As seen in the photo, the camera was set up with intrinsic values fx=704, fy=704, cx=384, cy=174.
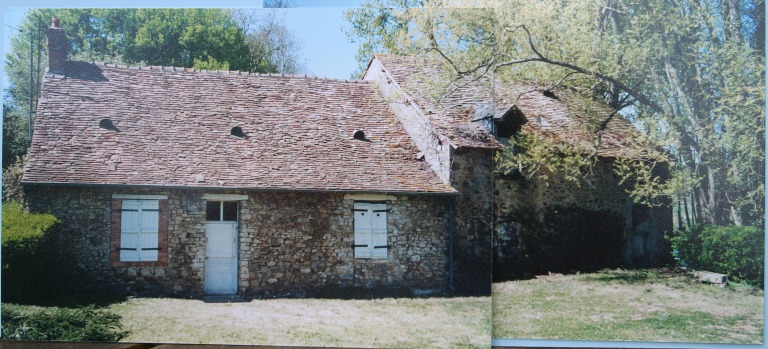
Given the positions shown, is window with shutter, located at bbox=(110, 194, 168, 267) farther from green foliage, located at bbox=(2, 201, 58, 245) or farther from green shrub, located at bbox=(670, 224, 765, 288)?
green shrub, located at bbox=(670, 224, 765, 288)

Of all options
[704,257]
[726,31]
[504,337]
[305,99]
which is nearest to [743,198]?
[704,257]

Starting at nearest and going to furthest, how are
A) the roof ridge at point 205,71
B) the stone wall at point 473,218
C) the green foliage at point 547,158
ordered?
the stone wall at point 473,218 → the roof ridge at point 205,71 → the green foliage at point 547,158

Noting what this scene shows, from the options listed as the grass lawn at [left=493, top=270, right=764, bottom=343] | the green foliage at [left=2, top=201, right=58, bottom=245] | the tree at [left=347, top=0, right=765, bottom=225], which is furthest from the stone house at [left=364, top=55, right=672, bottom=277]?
the green foliage at [left=2, top=201, right=58, bottom=245]

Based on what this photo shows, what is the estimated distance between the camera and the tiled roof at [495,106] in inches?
299

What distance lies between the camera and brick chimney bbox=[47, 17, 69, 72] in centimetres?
746

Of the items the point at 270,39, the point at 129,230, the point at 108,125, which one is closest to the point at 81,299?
the point at 129,230

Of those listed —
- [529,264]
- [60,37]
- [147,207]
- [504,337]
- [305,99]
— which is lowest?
[504,337]

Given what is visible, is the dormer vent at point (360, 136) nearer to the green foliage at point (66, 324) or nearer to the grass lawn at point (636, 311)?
the grass lawn at point (636, 311)

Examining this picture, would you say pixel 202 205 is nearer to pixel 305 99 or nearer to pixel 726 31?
pixel 305 99

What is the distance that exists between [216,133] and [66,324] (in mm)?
2465

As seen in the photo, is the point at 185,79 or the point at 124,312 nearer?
the point at 124,312

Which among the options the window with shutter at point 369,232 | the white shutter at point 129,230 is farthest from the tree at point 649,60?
the white shutter at point 129,230

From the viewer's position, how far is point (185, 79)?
300 inches

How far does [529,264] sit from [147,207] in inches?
158
